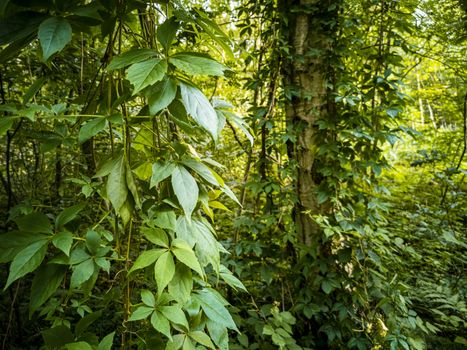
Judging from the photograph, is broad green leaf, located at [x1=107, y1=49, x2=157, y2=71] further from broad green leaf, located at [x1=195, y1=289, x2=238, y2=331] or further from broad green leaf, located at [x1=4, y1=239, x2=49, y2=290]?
A: broad green leaf, located at [x1=195, y1=289, x2=238, y2=331]

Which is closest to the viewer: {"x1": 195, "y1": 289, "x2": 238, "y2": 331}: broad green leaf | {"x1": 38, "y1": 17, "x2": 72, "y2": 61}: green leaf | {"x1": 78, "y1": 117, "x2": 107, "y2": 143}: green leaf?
{"x1": 38, "y1": 17, "x2": 72, "y2": 61}: green leaf

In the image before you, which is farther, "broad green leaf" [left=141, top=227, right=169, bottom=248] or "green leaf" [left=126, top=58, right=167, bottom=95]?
"broad green leaf" [left=141, top=227, right=169, bottom=248]

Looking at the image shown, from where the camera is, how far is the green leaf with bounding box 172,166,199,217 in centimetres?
62

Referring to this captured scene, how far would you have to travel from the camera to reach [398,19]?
6.11 ft

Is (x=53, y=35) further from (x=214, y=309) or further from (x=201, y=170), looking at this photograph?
(x=214, y=309)

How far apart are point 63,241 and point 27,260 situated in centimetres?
7

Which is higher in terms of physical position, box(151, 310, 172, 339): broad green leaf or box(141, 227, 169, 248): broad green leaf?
box(141, 227, 169, 248): broad green leaf

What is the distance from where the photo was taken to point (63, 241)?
2.05 ft

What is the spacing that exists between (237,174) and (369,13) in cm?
204

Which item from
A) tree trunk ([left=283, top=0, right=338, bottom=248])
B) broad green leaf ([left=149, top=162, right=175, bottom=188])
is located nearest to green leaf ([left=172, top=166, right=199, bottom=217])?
broad green leaf ([left=149, top=162, right=175, bottom=188])

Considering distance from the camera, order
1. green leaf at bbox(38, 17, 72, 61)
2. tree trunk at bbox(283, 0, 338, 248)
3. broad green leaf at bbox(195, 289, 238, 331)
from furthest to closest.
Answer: tree trunk at bbox(283, 0, 338, 248) → broad green leaf at bbox(195, 289, 238, 331) → green leaf at bbox(38, 17, 72, 61)

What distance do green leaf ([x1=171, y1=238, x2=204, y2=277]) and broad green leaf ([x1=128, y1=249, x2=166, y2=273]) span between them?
1.2 inches

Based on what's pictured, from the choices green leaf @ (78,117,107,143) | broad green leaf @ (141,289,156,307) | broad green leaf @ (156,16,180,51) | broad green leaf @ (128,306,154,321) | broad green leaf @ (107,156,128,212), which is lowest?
broad green leaf @ (128,306,154,321)

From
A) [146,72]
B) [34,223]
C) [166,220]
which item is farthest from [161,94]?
[34,223]
